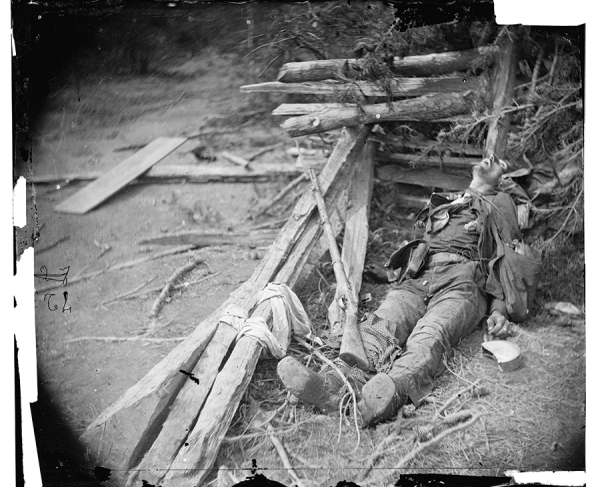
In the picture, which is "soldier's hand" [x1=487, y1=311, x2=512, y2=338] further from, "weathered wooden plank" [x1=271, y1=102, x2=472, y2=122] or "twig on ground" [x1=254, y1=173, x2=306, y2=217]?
"twig on ground" [x1=254, y1=173, x2=306, y2=217]

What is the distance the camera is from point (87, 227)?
151 inches

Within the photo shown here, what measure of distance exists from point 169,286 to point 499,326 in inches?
82.5

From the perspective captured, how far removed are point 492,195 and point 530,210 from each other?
263mm

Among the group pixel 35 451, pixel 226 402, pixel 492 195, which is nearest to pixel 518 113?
pixel 492 195

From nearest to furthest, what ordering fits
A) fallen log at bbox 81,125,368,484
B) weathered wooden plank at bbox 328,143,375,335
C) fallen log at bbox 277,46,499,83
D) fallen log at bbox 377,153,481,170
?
fallen log at bbox 81,125,368,484, weathered wooden plank at bbox 328,143,375,335, fallen log at bbox 277,46,499,83, fallen log at bbox 377,153,481,170

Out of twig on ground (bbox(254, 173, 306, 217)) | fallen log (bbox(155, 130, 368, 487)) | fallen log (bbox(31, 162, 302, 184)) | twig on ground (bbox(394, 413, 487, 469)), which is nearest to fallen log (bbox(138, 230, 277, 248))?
twig on ground (bbox(254, 173, 306, 217))

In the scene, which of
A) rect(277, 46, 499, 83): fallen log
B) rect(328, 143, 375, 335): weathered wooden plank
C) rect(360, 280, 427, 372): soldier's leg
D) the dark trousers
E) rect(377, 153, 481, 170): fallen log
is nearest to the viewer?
the dark trousers

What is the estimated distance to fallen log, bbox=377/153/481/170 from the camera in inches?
165

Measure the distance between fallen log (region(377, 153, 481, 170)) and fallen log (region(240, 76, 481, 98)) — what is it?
1.46 ft

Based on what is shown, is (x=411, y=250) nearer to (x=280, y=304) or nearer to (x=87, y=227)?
(x=280, y=304)

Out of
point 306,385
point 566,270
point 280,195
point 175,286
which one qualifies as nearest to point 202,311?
point 175,286

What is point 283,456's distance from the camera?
3469 mm

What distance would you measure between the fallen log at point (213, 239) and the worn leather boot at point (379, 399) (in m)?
1.19

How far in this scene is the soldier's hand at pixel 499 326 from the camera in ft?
12.6
